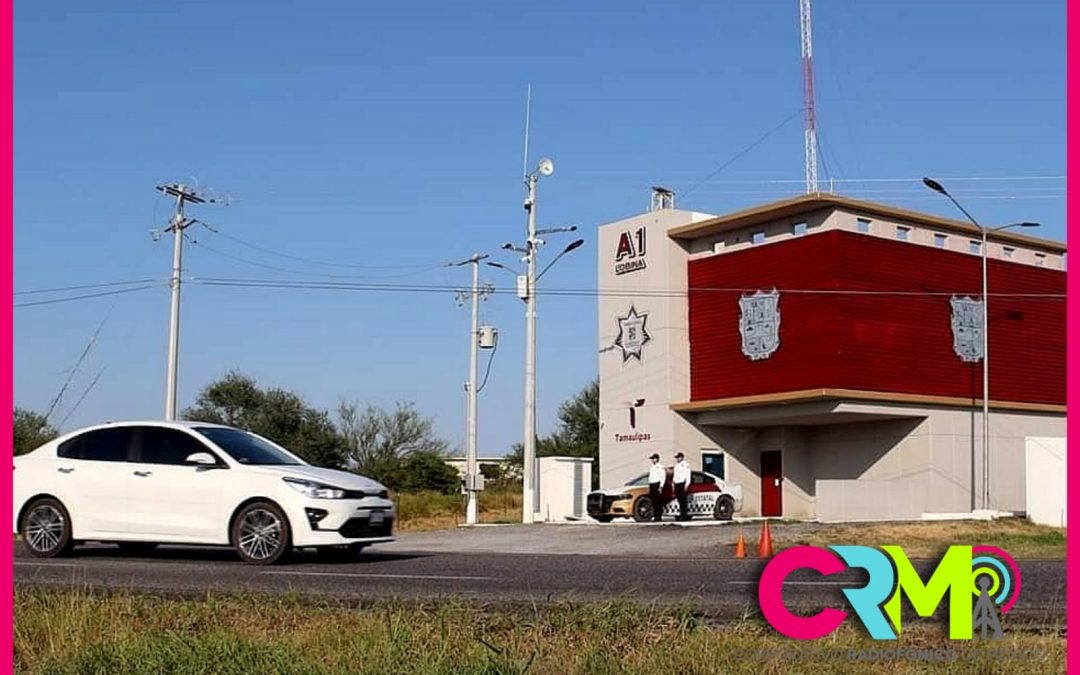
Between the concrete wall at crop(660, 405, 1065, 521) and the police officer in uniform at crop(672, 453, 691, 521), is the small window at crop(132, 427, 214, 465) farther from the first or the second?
the concrete wall at crop(660, 405, 1065, 521)

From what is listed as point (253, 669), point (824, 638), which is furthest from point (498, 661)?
point (824, 638)

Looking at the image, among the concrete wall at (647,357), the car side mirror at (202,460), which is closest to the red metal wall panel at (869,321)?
the concrete wall at (647,357)

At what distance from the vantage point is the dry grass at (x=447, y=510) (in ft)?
149

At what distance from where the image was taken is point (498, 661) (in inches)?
285

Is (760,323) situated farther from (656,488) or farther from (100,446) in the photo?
(100,446)

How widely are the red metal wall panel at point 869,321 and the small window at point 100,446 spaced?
27.8 meters

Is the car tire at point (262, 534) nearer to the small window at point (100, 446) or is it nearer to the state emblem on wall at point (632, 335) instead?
the small window at point (100, 446)

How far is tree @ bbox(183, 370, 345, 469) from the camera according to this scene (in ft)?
204

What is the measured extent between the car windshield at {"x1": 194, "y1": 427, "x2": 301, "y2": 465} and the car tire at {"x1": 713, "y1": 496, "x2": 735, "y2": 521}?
67.0 ft

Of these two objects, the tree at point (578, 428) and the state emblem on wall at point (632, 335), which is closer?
the state emblem on wall at point (632, 335)

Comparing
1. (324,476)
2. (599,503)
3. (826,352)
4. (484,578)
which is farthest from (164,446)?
(826,352)

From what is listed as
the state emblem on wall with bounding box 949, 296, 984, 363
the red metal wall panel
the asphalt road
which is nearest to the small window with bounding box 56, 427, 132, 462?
the asphalt road

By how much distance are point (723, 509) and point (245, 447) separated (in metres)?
21.1

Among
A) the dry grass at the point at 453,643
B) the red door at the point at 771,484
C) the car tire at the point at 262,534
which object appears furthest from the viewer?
the red door at the point at 771,484
